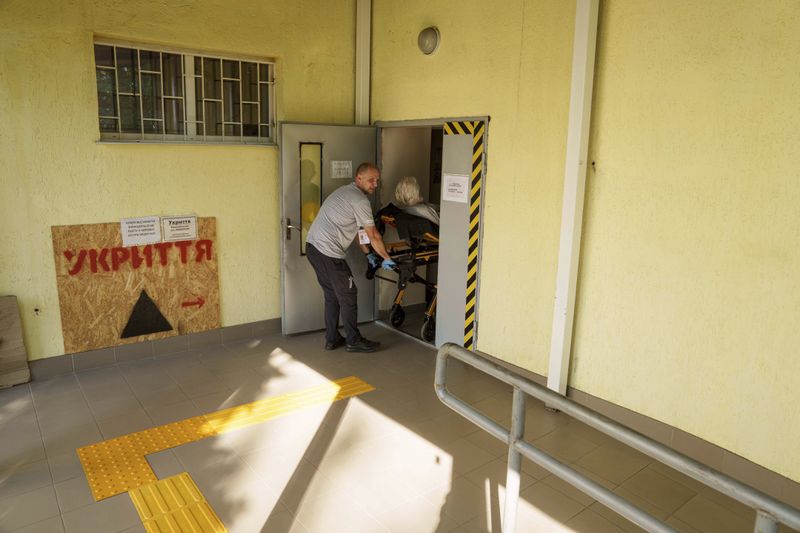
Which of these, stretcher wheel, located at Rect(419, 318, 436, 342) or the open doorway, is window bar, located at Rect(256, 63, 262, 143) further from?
stretcher wheel, located at Rect(419, 318, 436, 342)

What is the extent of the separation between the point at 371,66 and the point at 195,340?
3575 millimetres

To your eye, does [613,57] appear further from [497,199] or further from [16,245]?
[16,245]

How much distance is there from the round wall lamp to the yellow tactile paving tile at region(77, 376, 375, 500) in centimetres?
326

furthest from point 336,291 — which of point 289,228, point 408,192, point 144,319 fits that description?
point 144,319

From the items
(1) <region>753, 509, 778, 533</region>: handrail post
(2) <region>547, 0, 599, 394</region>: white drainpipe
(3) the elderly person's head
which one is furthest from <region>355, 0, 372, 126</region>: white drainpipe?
(1) <region>753, 509, 778, 533</region>: handrail post

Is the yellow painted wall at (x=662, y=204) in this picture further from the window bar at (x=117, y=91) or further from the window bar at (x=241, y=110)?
the window bar at (x=117, y=91)

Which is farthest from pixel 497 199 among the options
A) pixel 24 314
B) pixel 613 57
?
pixel 24 314

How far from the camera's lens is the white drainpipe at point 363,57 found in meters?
6.36

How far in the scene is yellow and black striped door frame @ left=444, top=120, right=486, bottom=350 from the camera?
5.33 m

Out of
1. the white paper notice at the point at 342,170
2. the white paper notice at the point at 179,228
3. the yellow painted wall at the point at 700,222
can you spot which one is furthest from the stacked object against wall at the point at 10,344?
the yellow painted wall at the point at 700,222

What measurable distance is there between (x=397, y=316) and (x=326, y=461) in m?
2.99

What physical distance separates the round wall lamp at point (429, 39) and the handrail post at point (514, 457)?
4.10 m

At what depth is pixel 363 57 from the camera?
6.47 m

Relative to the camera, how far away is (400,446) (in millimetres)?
4141
